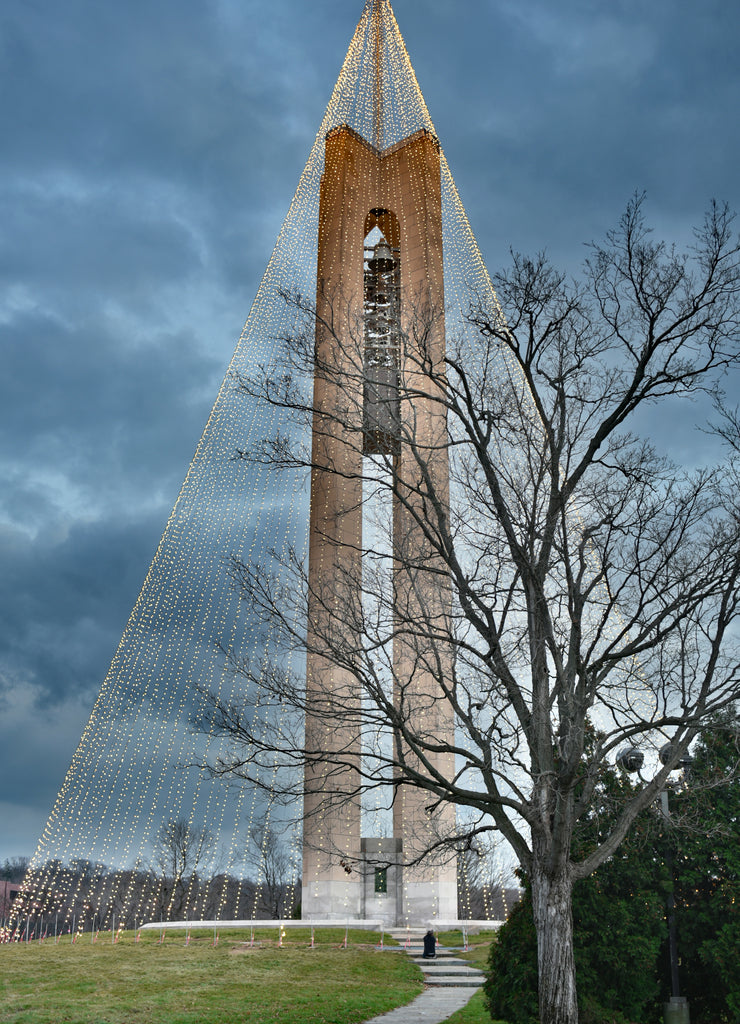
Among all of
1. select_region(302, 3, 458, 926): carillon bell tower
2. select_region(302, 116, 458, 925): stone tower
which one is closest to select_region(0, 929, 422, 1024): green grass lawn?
select_region(302, 3, 458, 926): carillon bell tower

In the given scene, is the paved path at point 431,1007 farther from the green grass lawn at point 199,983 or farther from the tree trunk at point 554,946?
the tree trunk at point 554,946

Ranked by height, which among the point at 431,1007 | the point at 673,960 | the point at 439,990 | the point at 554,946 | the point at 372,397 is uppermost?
the point at 372,397

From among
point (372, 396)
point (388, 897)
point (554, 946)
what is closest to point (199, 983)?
point (554, 946)

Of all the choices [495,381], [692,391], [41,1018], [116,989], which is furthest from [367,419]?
[116,989]

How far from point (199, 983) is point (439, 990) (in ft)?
14.5

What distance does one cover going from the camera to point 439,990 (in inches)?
581

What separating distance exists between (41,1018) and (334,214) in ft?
94.6

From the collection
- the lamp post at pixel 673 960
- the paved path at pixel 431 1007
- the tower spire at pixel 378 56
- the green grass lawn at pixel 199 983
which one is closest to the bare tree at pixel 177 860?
the green grass lawn at pixel 199 983

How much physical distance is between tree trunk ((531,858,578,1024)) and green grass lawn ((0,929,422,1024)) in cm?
417

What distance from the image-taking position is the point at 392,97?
1153 inches

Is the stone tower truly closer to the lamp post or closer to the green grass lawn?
the green grass lawn

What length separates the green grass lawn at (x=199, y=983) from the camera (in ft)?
35.1

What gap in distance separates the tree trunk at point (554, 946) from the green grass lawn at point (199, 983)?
417cm

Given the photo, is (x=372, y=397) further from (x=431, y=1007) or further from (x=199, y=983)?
(x=431, y=1007)
